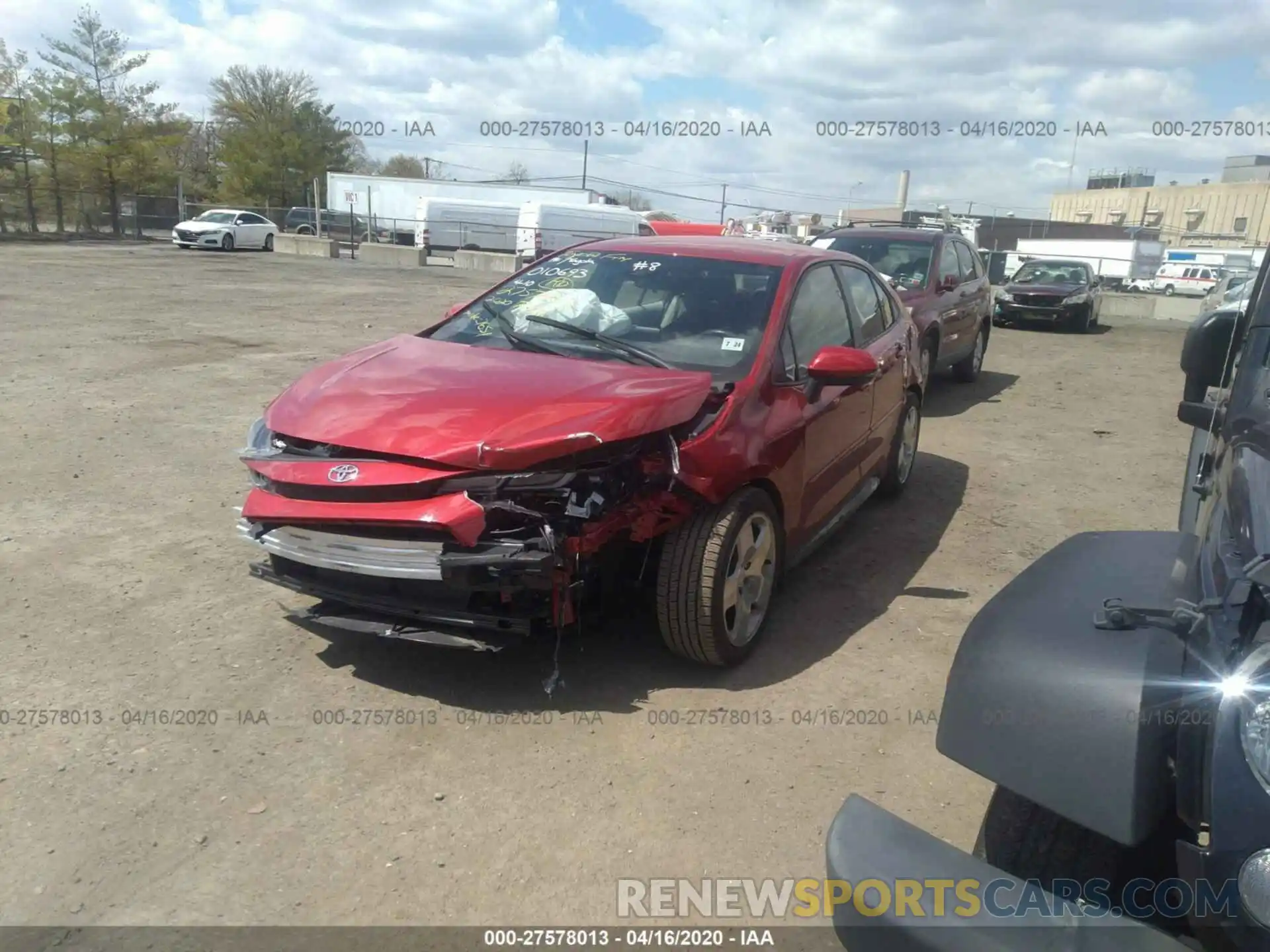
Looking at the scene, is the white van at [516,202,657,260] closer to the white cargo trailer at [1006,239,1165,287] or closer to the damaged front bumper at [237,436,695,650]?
the white cargo trailer at [1006,239,1165,287]

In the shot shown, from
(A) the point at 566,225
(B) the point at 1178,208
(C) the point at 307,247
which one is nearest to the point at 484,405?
(C) the point at 307,247

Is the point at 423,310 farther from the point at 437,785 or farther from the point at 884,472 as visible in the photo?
the point at 437,785

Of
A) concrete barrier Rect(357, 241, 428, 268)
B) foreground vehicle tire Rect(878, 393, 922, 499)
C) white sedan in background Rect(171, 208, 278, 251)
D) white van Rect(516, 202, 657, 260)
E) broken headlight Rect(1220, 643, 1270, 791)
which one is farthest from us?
white van Rect(516, 202, 657, 260)

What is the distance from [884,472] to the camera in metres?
5.98

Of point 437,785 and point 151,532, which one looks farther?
point 151,532

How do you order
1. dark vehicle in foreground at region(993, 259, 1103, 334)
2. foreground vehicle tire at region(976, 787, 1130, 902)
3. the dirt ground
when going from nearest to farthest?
foreground vehicle tire at region(976, 787, 1130, 902), the dirt ground, dark vehicle in foreground at region(993, 259, 1103, 334)

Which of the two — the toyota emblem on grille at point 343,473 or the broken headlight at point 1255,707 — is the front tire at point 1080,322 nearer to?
the toyota emblem on grille at point 343,473

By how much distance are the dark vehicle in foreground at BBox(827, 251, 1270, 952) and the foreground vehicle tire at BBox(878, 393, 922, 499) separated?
365 centimetres

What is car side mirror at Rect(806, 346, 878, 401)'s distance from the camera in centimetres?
413

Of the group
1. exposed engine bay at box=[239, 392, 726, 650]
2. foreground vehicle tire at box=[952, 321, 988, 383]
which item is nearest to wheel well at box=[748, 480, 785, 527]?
exposed engine bay at box=[239, 392, 726, 650]

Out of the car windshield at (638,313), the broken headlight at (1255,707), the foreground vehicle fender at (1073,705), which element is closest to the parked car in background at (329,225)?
the car windshield at (638,313)

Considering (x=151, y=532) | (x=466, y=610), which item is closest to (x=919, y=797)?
(x=466, y=610)

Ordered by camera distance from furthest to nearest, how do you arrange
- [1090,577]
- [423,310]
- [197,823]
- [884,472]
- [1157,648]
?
[423,310]
[884,472]
[197,823]
[1090,577]
[1157,648]

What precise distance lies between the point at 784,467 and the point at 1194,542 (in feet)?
5.63
